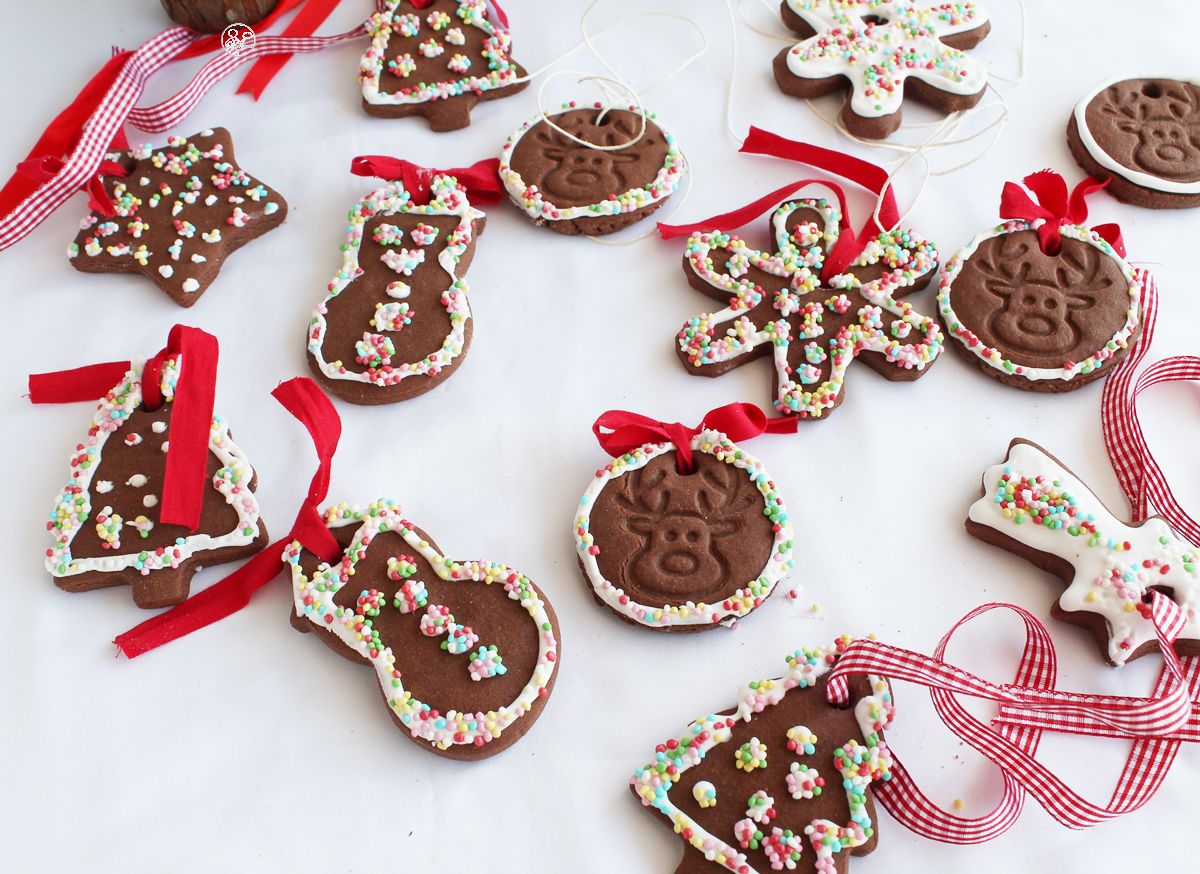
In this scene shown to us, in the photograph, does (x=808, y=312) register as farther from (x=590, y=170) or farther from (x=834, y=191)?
(x=590, y=170)

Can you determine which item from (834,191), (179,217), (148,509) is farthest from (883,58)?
(148,509)

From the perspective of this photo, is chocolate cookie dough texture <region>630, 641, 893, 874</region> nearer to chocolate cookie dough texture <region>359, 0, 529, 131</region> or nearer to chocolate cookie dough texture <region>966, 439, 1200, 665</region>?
chocolate cookie dough texture <region>966, 439, 1200, 665</region>

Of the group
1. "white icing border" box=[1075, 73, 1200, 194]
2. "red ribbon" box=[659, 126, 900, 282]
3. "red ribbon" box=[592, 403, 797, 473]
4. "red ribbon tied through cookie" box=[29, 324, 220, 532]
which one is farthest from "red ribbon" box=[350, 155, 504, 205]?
"white icing border" box=[1075, 73, 1200, 194]

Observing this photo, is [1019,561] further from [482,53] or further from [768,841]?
[482,53]

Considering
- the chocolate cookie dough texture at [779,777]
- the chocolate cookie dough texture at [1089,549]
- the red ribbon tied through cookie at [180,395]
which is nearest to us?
the chocolate cookie dough texture at [779,777]

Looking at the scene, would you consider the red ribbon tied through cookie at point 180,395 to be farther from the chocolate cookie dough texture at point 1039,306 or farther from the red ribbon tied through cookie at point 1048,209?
the red ribbon tied through cookie at point 1048,209

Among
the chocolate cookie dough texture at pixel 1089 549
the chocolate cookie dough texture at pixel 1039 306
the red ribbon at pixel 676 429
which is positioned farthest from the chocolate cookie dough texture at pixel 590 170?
the chocolate cookie dough texture at pixel 1089 549
